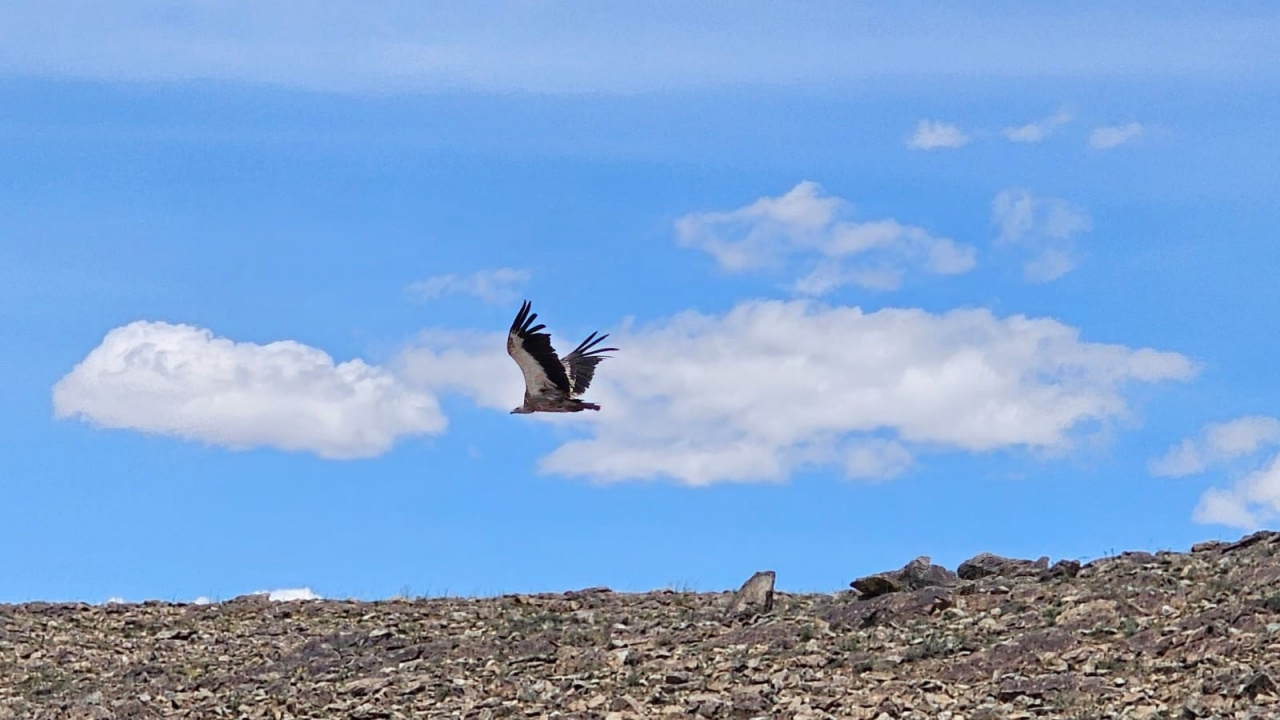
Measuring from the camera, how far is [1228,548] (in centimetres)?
2188

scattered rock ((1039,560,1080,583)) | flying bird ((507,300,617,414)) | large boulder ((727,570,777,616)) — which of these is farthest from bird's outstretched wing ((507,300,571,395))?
scattered rock ((1039,560,1080,583))

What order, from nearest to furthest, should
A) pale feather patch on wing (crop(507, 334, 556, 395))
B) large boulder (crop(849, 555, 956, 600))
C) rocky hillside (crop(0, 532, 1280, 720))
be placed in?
rocky hillside (crop(0, 532, 1280, 720)), large boulder (crop(849, 555, 956, 600)), pale feather patch on wing (crop(507, 334, 556, 395))

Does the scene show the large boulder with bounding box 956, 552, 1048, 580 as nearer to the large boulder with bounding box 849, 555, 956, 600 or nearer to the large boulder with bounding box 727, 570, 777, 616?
the large boulder with bounding box 849, 555, 956, 600

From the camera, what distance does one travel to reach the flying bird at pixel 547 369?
901 inches

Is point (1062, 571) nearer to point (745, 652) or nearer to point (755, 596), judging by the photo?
point (755, 596)

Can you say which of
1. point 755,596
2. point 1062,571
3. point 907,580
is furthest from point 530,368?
point 1062,571

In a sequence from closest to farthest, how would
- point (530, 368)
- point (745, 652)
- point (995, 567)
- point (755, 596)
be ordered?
point (745, 652) < point (755, 596) < point (995, 567) < point (530, 368)

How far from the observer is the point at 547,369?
2325cm

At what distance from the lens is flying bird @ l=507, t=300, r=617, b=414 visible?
22.9 meters

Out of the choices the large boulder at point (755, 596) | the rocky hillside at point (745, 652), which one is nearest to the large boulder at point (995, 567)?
the rocky hillside at point (745, 652)

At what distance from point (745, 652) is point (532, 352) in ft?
20.0

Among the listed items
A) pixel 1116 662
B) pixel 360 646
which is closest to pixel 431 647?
pixel 360 646

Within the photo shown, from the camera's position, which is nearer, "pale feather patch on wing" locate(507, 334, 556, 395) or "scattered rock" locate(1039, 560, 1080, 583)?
"scattered rock" locate(1039, 560, 1080, 583)

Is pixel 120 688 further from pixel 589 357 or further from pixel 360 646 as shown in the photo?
pixel 589 357
